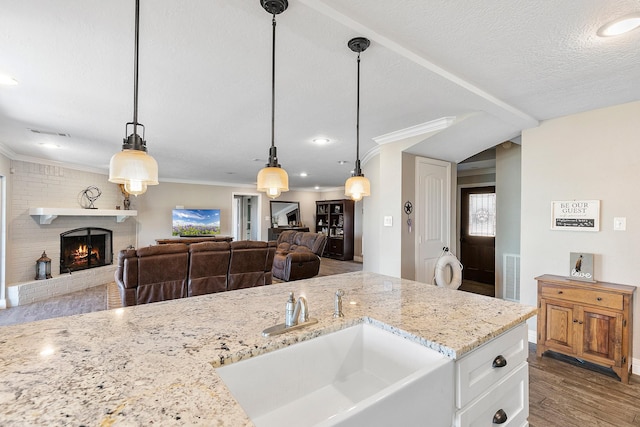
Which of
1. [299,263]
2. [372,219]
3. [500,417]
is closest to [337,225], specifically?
[299,263]

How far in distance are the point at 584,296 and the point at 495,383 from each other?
2.03 meters

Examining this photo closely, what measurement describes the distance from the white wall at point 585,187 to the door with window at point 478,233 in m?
2.39

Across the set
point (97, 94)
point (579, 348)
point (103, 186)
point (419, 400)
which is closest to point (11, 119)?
point (97, 94)

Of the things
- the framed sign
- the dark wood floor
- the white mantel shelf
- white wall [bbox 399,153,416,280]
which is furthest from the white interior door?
the white mantel shelf

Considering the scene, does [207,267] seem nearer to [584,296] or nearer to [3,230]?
[3,230]

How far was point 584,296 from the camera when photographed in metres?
2.59

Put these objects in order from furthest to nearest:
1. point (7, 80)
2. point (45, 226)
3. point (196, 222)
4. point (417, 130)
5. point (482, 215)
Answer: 1. point (196, 222)
2. point (482, 215)
3. point (45, 226)
4. point (417, 130)
5. point (7, 80)

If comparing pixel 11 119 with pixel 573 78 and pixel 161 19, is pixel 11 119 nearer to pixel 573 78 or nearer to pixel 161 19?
pixel 161 19

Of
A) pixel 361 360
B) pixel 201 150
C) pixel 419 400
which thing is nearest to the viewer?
pixel 419 400

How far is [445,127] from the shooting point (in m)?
2.99

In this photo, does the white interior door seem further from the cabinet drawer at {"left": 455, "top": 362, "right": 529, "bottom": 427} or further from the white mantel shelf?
the white mantel shelf

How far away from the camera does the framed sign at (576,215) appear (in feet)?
9.03

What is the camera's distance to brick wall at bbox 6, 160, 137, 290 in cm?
464

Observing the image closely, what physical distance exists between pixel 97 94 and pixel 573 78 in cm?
358
